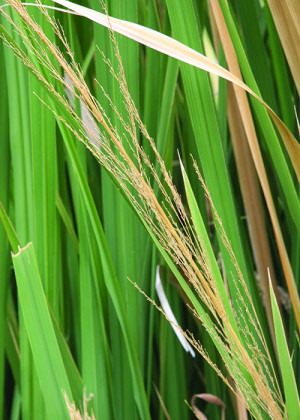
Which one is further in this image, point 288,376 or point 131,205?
point 131,205

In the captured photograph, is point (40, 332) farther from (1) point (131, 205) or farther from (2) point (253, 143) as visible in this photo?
(2) point (253, 143)

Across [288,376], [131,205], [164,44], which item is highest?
[164,44]

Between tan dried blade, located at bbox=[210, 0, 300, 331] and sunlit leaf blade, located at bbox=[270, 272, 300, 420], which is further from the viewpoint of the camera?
tan dried blade, located at bbox=[210, 0, 300, 331]

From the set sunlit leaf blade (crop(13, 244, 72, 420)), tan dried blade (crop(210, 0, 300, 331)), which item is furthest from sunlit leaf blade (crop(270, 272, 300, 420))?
sunlit leaf blade (crop(13, 244, 72, 420))

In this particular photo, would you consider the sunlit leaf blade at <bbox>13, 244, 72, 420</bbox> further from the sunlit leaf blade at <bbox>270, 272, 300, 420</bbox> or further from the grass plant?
the sunlit leaf blade at <bbox>270, 272, 300, 420</bbox>

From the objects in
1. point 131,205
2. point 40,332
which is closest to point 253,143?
point 131,205

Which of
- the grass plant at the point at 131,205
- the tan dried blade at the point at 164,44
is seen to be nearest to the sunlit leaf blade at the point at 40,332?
the grass plant at the point at 131,205

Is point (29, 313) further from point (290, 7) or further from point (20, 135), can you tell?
point (290, 7)

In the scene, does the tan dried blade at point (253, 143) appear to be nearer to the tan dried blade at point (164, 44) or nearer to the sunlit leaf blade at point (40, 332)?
the tan dried blade at point (164, 44)
